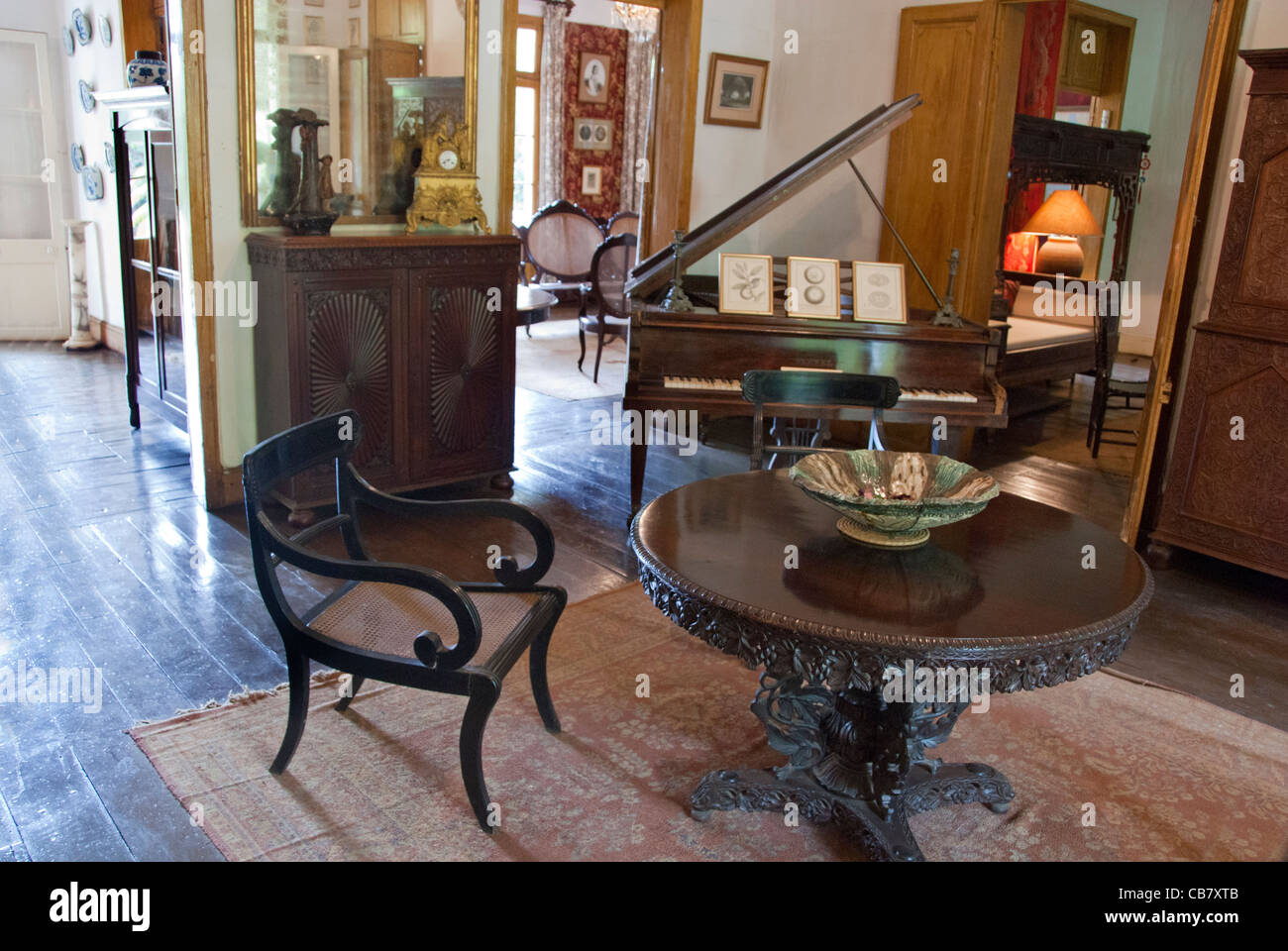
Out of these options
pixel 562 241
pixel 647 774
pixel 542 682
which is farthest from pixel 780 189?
pixel 562 241

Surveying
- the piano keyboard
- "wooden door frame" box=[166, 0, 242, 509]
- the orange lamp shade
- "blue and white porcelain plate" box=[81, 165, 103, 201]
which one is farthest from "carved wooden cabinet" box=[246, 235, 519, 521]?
the orange lamp shade

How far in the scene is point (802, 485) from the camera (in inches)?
94.3

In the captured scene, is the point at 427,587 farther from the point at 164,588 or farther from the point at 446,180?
the point at 446,180

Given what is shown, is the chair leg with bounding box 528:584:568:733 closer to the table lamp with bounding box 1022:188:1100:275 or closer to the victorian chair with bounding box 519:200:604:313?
the table lamp with bounding box 1022:188:1100:275

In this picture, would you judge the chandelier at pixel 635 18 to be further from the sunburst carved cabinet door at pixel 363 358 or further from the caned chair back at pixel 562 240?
the sunburst carved cabinet door at pixel 363 358

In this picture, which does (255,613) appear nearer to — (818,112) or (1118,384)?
(818,112)

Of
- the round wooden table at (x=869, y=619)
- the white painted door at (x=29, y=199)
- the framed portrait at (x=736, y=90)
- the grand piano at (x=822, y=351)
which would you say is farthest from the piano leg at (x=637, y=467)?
the white painted door at (x=29, y=199)

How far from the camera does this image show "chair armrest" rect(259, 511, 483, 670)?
2.28 m

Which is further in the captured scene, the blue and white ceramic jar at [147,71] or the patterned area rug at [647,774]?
the blue and white ceramic jar at [147,71]

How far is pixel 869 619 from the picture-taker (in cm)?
202

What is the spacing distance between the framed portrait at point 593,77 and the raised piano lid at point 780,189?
6.24 m

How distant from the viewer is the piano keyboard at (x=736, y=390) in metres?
4.32
